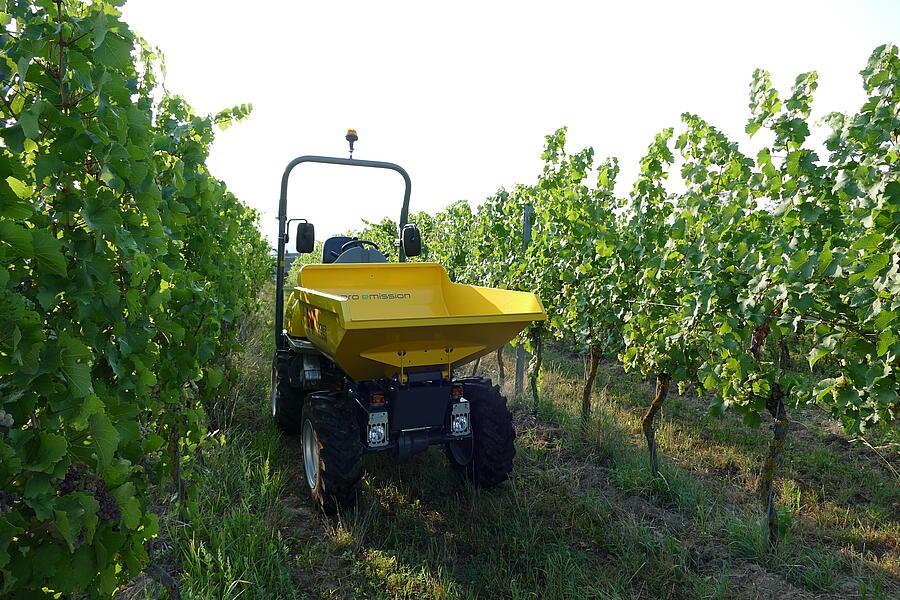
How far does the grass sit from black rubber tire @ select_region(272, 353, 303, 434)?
0.17 metres

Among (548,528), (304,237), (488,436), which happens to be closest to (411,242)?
(304,237)

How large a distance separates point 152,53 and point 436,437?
8.15ft

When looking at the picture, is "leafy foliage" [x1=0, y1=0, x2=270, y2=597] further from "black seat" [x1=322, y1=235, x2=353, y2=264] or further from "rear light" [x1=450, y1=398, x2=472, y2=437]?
"black seat" [x1=322, y1=235, x2=353, y2=264]

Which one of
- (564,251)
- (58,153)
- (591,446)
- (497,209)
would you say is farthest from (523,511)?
(497,209)

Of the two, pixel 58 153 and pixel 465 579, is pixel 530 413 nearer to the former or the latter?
pixel 465 579

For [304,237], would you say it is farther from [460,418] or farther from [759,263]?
[759,263]

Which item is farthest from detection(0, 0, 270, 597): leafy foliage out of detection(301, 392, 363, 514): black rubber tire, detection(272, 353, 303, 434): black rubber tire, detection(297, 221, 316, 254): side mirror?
detection(272, 353, 303, 434): black rubber tire

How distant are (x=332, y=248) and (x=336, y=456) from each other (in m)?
2.45

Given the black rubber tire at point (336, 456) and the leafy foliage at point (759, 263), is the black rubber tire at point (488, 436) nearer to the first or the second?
the black rubber tire at point (336, 456)

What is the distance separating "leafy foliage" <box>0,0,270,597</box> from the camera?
1126 millimetres

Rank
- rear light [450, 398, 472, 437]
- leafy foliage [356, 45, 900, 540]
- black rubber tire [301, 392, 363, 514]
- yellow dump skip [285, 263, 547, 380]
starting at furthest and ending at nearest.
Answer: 1. rear light [450, 398, 472, 437]
2. black rubber tire [301, 392, 363, 514]
3. yellow dump skip [285, 263, 547, 380]
4. leafy foliage [356, 45, 900, 540]

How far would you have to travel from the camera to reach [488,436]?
3512 mm

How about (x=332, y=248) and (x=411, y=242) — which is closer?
(x=411, y=242)

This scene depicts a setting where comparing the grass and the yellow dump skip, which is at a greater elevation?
the yellow dump skip
